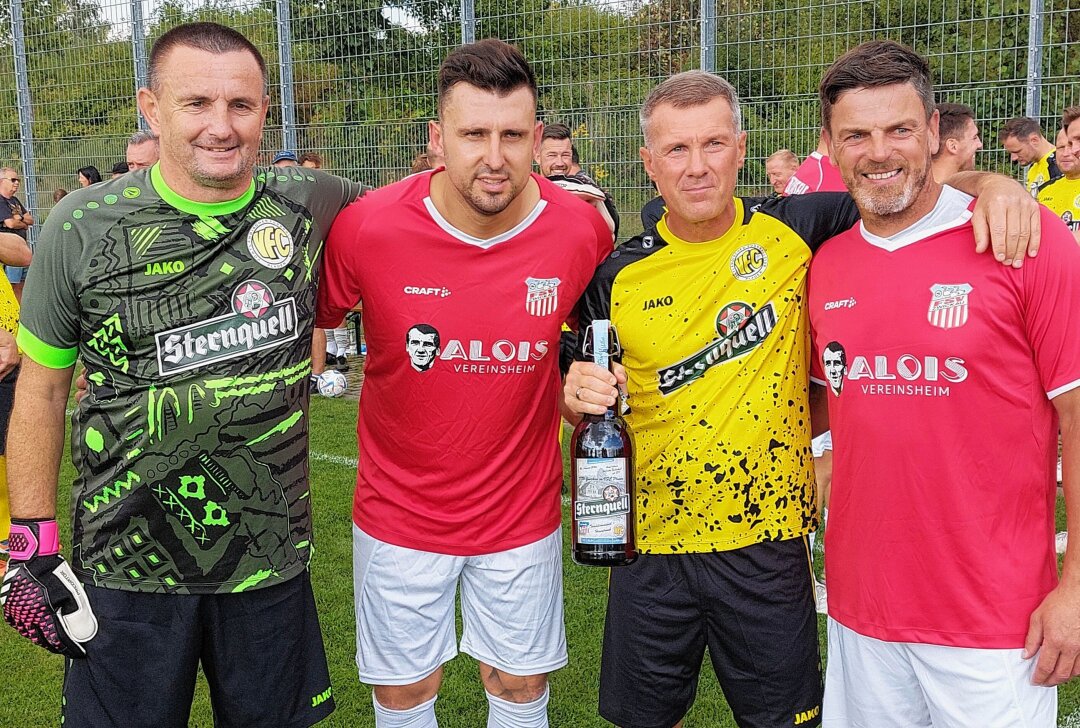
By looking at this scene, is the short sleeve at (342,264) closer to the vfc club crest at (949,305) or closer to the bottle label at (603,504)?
the bottle label at (603,504)

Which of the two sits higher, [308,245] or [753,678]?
[308,245]

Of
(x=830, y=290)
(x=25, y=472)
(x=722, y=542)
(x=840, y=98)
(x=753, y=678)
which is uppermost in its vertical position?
(x=840, y=98)

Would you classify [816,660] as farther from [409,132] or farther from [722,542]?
[409,132]

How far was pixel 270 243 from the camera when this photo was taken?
2.96 m

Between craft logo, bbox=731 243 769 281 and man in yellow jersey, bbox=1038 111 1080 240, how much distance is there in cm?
576

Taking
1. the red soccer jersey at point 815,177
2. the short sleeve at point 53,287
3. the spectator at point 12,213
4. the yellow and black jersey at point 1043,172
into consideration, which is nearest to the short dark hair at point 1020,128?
the yellow and black jersey at point 1043,172

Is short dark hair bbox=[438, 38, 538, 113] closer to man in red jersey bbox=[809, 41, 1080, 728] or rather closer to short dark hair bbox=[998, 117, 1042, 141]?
man in red jersey bbox=[809, 41, 1080, 728]

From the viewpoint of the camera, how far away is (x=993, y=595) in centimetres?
259

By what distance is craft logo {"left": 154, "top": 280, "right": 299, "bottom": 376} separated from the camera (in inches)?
111

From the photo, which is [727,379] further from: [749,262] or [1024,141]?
[1024,141]

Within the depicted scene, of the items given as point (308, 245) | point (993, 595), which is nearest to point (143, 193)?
point (308, 245)

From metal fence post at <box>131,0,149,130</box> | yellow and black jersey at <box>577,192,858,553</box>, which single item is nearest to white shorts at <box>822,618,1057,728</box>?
yellow and black jersey at <box>577,192,858,553</box>

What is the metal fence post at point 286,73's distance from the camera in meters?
12.2

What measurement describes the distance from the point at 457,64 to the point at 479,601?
186cm
